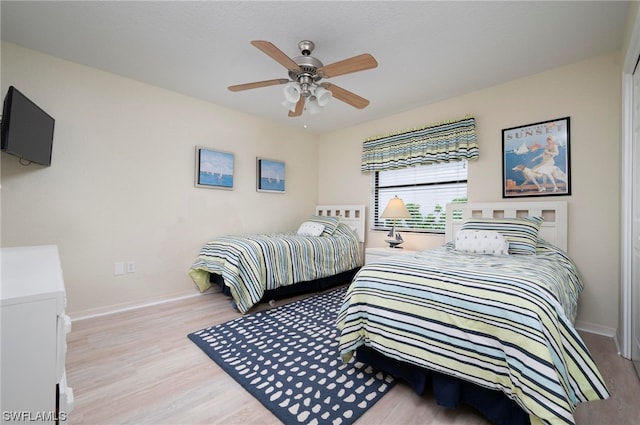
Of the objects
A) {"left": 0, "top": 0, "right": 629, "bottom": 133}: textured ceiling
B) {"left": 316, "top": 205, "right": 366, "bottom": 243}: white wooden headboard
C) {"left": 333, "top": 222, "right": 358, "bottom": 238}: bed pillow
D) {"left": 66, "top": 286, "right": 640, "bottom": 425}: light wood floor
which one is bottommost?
{"left": 66, "top": 286, "right": 640, "bottom": 425}: light wood floor

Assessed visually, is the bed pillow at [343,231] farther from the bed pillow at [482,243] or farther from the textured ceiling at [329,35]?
the textured ceiling at [329,35]

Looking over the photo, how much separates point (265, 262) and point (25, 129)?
219 centimetres

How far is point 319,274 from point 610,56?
348 cm

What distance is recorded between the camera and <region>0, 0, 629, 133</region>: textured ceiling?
2.01 m

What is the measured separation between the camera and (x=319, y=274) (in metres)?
3.44

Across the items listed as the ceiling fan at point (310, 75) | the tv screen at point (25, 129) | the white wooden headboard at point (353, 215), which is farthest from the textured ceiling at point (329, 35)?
the white wooden headboard at point (353, 215)

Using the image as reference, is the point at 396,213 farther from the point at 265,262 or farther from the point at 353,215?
the point at 265,262

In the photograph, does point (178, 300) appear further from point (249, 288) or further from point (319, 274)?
point (319, 274)

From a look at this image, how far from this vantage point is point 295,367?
1.90m

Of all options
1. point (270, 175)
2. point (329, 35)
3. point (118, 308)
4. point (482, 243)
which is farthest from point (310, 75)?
point (118, 308)

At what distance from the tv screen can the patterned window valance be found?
3607 mm

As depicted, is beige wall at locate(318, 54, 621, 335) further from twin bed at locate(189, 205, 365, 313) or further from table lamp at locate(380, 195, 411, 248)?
twin bed at locate(189, 205, 365, 313)

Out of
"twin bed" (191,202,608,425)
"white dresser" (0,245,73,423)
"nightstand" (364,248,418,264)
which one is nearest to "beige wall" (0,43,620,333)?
"nightstand" (364,248,418,264)

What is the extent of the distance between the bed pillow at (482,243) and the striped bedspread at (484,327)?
1.66 feet
